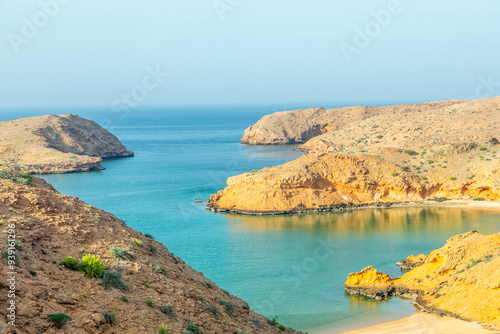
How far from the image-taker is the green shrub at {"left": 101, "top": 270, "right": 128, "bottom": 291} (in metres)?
14.0

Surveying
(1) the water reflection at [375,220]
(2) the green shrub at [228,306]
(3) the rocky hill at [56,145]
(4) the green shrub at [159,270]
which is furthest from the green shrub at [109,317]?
(3) the rocky hill at [56,145]

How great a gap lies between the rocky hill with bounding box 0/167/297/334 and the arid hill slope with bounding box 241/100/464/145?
436 feet

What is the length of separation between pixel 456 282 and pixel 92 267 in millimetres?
22318

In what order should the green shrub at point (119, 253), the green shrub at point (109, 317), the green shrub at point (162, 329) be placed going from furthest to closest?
the green shrub at point (119, 253)
the green shrub at point (162, 329)
the green shrub at point (109, 317)

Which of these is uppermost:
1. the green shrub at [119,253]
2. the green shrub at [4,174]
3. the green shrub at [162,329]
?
the green shrub at [4,174]

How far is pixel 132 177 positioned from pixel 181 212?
1218 inches

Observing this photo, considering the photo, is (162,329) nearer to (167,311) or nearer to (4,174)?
(167,311)

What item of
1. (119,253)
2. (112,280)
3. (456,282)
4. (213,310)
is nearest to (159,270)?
(119,253)

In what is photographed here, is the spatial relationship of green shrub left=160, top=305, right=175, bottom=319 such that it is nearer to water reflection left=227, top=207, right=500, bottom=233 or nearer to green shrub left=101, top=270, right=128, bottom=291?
green shrub left=101, top=270, right=128, bottom=291

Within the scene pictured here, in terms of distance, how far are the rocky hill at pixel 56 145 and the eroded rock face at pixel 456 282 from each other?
7567 centimetres

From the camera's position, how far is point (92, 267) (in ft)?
46.6

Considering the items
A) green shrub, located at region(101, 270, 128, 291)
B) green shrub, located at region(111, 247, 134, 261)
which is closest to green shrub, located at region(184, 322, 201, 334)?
green shrub, located at region(101, 270, 128, 291)

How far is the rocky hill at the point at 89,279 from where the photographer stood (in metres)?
12.1

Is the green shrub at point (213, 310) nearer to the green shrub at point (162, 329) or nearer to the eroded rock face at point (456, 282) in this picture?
the green shrub at point (162, 329)
